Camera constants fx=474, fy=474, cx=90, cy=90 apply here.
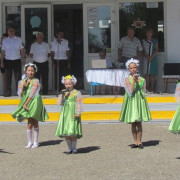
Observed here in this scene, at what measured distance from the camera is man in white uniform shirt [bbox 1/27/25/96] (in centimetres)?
1249

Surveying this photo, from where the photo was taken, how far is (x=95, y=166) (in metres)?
6.89

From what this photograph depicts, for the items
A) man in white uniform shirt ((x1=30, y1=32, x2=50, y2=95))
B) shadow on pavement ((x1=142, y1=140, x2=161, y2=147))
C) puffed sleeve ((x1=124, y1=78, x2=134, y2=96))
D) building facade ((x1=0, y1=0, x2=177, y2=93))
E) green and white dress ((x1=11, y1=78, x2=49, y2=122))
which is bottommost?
shadow on pavement ((x1=142, y1=140, x2=161, y2=147))

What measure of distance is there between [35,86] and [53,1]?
247 inches

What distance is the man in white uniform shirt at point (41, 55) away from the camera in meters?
12.8

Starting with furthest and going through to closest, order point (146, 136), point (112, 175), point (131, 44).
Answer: point (131, 44)
point (146, 136)
point (112, 175)

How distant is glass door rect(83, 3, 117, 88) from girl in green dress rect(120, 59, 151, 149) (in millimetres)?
5799

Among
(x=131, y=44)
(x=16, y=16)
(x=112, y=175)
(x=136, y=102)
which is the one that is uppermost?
(x=16, y=16)

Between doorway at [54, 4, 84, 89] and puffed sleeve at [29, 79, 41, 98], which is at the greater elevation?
doorway at [54, 4, 84, 89]

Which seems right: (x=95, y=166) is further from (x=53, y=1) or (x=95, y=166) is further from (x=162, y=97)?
(x=53, y=1)

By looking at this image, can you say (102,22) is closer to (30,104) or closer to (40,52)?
(40,52)

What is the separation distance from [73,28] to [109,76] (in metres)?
2.99

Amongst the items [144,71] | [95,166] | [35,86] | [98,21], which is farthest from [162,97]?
[95,166]

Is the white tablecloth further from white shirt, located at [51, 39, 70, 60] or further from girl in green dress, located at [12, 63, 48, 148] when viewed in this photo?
girl in green dress, located at [12, 63, 48, 148]

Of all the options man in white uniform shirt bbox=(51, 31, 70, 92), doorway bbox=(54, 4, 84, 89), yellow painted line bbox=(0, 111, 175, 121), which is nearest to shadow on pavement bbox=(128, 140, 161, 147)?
yellow painted line bbox=(0, 111, 175, 121)
